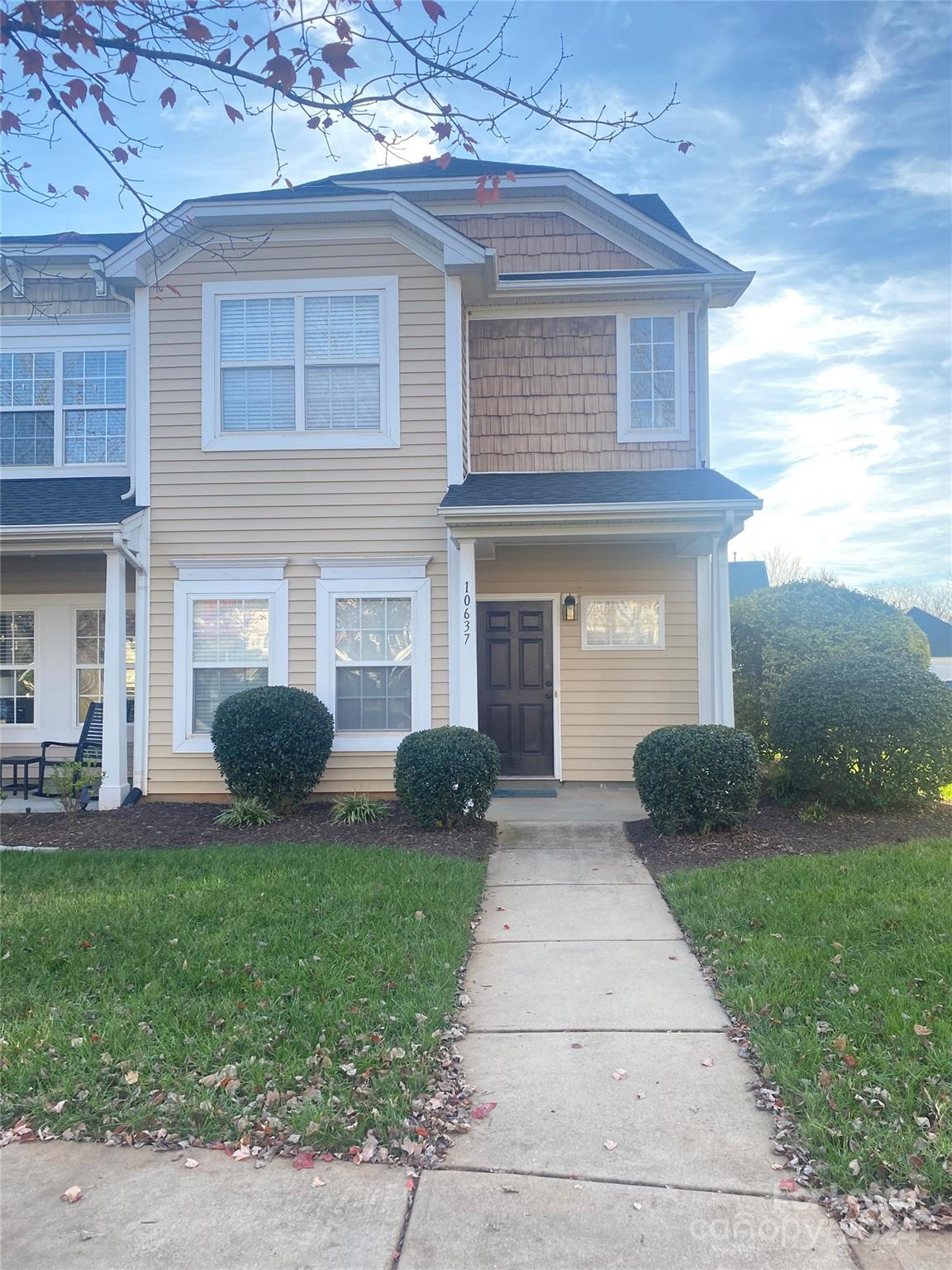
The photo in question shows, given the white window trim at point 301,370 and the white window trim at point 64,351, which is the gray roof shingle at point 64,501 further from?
the white window trim at point 301,370

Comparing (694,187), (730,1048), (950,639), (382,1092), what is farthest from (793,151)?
(950,639)

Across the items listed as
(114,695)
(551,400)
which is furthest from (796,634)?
(114,695)

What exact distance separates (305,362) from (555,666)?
14.7 feet

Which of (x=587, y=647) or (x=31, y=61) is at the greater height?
(x=31, y=61)

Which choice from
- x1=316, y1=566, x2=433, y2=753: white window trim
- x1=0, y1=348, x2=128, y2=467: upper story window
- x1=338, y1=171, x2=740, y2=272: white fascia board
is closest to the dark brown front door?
x1=316, y1=566, x2=433, y2=753: white window trim

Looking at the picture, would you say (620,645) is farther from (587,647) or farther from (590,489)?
(590,489)

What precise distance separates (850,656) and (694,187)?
762 cm

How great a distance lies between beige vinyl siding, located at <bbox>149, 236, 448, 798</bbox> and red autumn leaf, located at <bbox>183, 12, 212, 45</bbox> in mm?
5364

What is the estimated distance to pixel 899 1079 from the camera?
3225 millimetres

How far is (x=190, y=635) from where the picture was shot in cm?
934

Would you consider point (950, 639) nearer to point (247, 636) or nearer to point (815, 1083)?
point (247, 636)

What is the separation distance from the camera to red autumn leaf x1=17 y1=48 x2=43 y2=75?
3.71m

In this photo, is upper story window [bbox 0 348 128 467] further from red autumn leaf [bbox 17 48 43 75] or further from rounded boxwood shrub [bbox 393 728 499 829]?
red autumn leaf [bbox 17 48 43 75]

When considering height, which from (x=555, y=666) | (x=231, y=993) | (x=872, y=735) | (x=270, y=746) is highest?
(x=555, y=666)
